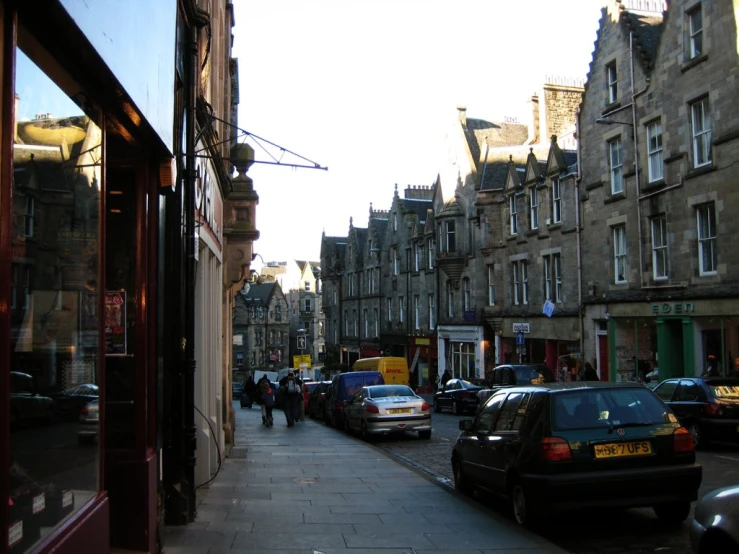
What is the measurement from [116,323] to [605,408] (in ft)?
16.4

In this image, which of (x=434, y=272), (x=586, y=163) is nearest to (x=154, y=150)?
(x=586, y=163)

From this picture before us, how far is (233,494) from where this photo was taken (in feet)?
35.2

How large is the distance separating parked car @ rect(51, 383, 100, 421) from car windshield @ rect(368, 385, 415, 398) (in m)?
15.4

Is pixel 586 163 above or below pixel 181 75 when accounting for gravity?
above

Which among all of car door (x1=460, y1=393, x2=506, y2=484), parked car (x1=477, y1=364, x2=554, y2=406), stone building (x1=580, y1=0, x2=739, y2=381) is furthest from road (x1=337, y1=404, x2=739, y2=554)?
stone building (x1=580, y1=0, x2=739, y2=381)

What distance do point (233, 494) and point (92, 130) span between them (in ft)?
22.7

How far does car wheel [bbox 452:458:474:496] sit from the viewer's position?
10.6 meters

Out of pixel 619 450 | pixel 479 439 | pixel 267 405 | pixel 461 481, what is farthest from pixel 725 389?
pixel 267 405

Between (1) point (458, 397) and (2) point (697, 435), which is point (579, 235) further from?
(2) point (697, 435)

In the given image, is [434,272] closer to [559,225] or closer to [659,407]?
[559,225]

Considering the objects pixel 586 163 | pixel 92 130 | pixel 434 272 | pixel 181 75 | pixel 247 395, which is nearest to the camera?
pixel 92 130

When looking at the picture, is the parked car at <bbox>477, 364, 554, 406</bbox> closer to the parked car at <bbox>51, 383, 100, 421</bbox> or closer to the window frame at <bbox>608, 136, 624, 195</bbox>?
the window frame at <bbox>608, 136, 624, 195</bbox>

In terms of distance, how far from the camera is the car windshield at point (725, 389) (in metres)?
14.7

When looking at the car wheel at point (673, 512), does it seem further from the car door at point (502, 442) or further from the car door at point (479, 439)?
the car door at point (479, 439)
